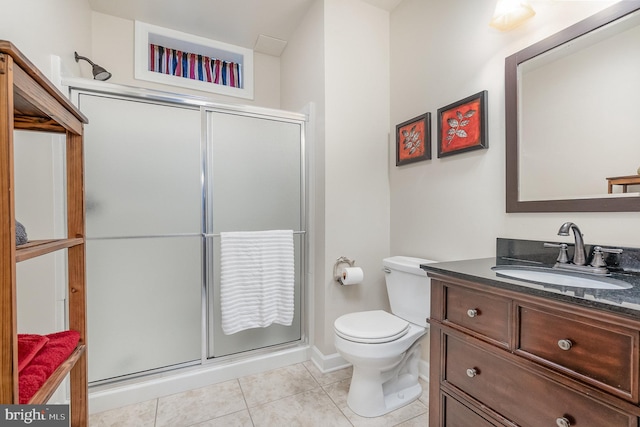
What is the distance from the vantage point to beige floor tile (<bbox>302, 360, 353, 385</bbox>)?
1.87 metres

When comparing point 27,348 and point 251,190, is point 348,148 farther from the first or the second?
point 27,348

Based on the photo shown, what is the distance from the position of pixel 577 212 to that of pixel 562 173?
0.59ft

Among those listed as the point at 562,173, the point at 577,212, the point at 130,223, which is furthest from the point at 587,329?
the point at 130,223

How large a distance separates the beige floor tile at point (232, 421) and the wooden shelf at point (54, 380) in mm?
762

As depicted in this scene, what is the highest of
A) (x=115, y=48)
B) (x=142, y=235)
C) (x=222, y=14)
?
(x=222, y=14)

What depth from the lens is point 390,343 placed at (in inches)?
57.4

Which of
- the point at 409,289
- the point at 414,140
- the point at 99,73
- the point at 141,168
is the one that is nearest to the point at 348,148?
the point at 414,140

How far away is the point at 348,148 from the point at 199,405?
1.86m

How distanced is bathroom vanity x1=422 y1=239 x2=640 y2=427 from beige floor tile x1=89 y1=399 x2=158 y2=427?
1.47 m

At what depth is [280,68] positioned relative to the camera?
114 inches

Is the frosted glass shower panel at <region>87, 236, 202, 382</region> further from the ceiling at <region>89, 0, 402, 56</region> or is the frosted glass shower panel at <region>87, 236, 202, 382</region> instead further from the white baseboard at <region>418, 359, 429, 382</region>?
the ceiling at <region>89, 0, 402, 56</region>

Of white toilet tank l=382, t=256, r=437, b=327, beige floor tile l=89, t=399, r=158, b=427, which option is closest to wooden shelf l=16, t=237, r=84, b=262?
beige floor tile l=89, t=399, r=158, b=427

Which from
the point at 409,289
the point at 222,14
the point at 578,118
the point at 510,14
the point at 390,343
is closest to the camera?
the point at 578,118

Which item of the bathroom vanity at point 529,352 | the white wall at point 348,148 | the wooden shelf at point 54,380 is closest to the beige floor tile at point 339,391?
the white wall at point 348,148
